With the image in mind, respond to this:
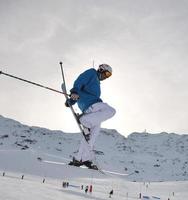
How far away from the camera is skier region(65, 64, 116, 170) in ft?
29.0

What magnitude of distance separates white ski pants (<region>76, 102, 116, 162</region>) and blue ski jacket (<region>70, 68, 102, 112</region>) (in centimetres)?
14

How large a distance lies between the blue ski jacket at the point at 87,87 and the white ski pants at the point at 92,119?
0.47ft

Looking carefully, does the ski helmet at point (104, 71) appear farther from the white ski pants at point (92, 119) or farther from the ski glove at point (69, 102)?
the ski glove at point (69, 102)

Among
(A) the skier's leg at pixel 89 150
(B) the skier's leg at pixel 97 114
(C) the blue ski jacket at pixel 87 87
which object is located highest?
(C) the blue ski jacket at pixel 87 87

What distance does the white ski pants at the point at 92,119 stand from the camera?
8.89 meters

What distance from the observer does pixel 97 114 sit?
8.86 meters

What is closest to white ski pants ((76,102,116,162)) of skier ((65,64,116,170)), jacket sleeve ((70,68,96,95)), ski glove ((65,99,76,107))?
skier ((65,64,116,170))

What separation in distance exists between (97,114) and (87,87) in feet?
2.01

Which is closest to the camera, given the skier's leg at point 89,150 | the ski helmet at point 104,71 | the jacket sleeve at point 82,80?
the jacket sleeve at point 82,80

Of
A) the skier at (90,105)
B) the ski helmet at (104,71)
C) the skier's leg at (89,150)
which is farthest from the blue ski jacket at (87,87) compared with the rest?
the skier's leg at (89,150)

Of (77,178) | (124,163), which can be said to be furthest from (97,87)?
(124,163)

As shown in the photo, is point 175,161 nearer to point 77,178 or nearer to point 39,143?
point 39,143

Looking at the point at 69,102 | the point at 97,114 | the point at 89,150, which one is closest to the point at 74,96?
the point at 69,102

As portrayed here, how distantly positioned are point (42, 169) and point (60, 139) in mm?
140892
